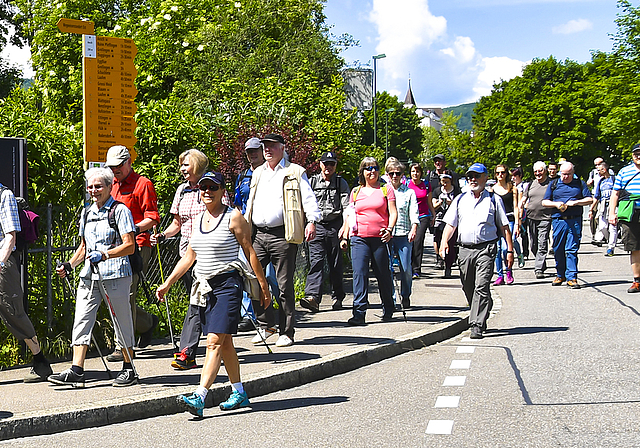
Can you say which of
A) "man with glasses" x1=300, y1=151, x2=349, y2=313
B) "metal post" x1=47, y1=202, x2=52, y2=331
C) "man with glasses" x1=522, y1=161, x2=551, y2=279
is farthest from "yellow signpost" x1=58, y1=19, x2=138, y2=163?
"man with glasses" x1=522, y1=161, x2=551, y2=279

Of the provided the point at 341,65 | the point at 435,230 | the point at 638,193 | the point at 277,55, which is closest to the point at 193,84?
the point at 277,55

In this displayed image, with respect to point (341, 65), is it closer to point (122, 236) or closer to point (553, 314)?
point (553, 314)

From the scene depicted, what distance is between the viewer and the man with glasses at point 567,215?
13945 mm

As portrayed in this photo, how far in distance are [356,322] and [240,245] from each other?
13.3 feet

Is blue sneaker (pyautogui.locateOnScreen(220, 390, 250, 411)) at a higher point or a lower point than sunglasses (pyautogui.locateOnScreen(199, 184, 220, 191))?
lower

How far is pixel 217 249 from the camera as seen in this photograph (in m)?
6.48

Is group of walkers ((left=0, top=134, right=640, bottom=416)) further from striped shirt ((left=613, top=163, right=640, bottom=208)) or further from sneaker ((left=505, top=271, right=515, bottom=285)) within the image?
sneaker ((left=505, top=271, right=515, bottom=285))

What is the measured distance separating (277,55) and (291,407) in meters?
18.9

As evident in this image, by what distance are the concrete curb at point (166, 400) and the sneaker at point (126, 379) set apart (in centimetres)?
42

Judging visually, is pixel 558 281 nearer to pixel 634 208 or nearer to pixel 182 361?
pixel 634 208

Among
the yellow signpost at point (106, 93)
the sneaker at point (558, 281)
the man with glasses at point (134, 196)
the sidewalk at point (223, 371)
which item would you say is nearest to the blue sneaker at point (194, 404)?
the sidewalk at point (223, 371)

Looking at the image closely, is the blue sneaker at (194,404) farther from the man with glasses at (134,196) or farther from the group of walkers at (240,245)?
the man with glasses at (134,196)

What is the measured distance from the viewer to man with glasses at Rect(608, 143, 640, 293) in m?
12.9

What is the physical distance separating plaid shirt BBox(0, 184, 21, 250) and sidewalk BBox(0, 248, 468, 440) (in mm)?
1251
